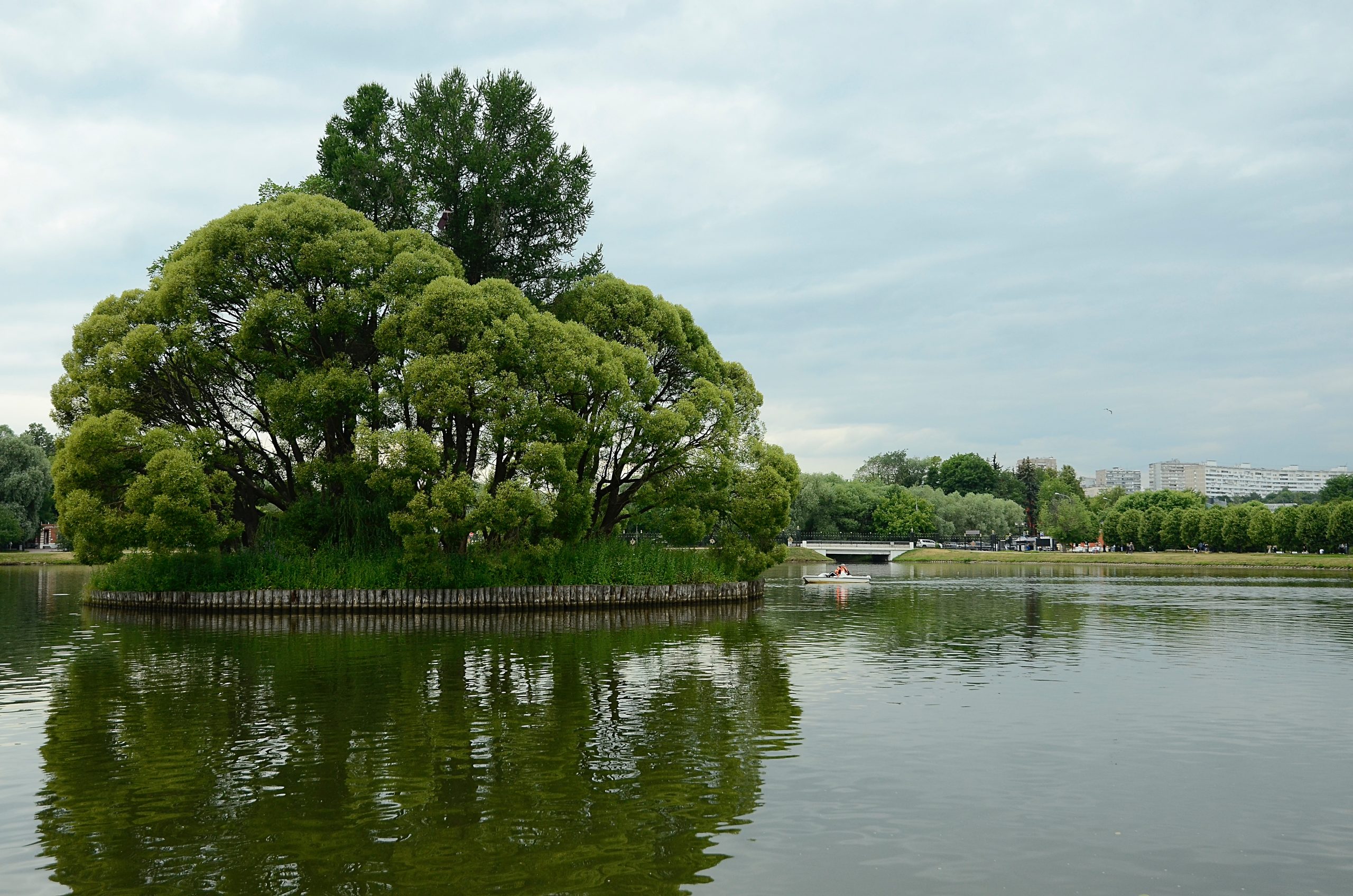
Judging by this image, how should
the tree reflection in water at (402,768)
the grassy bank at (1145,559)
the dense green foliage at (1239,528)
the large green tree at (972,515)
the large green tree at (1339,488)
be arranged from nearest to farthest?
the tree reflection in water at (402,768) < the grassy bank at (1145,559) < the dense green foliage at (1239,528) < the large green tree at (972,515) < the large green tree at (1339,488)

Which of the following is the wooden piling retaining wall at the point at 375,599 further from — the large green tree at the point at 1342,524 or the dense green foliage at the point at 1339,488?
the dense green foliage at the point at 1339,488

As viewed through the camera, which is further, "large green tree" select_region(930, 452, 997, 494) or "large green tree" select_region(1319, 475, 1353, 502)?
"large green tree" select_region(930, 452, 997, 494)

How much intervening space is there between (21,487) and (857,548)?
A: 93.1 metres

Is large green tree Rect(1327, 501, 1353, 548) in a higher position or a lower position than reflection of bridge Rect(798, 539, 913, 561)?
higher

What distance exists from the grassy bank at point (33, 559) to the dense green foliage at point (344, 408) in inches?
2331

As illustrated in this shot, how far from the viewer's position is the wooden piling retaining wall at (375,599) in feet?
134

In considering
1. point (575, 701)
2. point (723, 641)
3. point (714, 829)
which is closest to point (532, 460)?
point (723, 641)

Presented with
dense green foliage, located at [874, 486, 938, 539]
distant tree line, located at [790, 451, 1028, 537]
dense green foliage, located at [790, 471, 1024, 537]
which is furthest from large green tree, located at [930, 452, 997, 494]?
dense green foliage, located at [874, 486, 938, 539]

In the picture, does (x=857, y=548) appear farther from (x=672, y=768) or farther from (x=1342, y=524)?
(x=672, y=768)

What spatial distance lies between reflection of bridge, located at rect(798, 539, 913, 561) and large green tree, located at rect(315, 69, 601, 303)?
7838cm

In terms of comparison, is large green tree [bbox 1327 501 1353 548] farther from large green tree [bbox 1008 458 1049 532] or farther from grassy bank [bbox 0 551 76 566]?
grassy bank [bbox 0 551 76 566]

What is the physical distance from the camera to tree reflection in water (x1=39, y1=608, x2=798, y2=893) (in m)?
9.88

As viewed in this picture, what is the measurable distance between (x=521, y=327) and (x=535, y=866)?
33.7 meters

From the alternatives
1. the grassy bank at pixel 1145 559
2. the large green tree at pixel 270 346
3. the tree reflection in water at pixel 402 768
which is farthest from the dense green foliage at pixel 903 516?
the tree reflection in water at pixel 402 768
